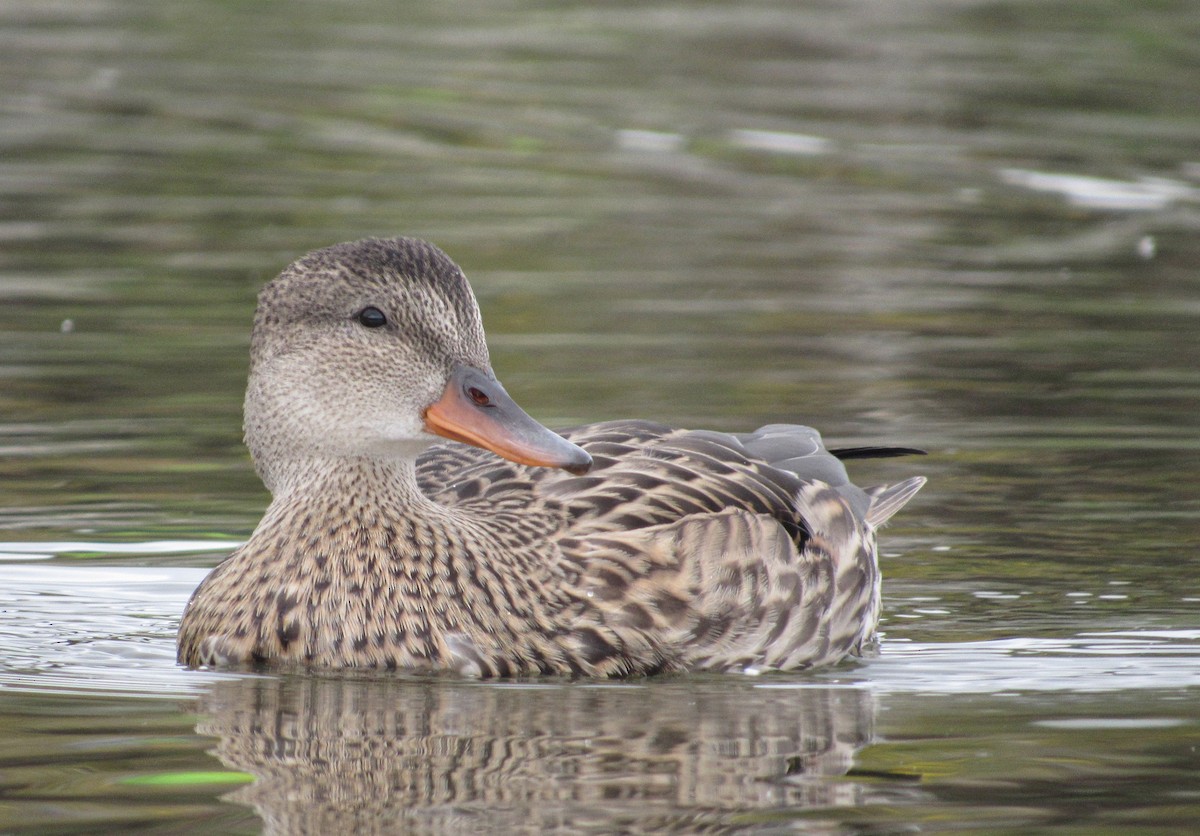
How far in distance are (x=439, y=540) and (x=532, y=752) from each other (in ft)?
4.82

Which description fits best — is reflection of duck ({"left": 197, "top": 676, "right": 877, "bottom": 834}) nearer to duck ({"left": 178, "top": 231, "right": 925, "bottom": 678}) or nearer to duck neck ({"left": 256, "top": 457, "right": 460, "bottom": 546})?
duck ({"left": 178, "top": 231, "right": 925, "bottom": 678})

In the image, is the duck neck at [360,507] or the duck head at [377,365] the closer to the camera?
the duck head at [377,365]

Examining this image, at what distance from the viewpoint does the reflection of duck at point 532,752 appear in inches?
A: 224

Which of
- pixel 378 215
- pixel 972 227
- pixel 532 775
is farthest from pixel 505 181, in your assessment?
pixel 532 775

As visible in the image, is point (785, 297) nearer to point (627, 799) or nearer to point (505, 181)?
point (505, 181)

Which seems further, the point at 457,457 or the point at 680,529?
the point at 457,457

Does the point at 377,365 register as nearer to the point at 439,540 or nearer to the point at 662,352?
the point at 439,540

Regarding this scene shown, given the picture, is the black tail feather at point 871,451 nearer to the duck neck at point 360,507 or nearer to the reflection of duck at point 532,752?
the reflection of duck at point 532,752

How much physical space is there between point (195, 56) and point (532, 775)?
20.3 meters

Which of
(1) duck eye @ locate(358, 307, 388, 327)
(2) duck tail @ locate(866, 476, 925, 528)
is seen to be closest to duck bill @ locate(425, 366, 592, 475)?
(1) duck eye @ locate(358, 307, 388, 327)

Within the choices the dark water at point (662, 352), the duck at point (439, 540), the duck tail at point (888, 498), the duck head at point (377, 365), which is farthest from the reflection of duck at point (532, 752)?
the duck tail at point (888, 498)

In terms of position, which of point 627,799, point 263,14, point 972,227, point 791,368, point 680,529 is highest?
point 263,14

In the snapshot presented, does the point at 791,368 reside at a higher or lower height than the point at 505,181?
lower

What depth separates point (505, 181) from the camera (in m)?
18.5
